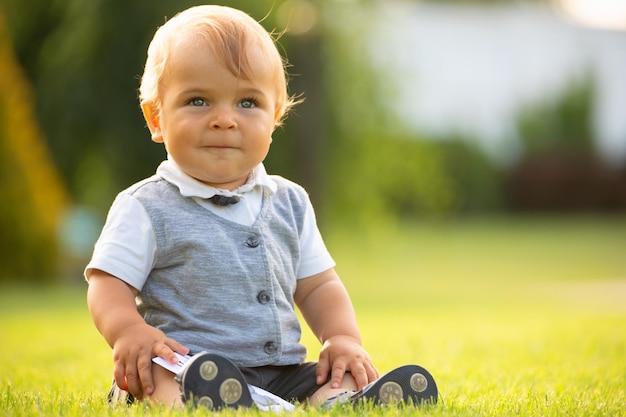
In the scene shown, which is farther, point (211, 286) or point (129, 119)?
point (129, 119)

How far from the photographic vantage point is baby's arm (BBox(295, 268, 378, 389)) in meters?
2.62

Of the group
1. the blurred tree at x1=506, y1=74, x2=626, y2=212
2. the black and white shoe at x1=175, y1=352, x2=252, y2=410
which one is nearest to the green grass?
the black and white shoe at x1=175, y1=352, x2=252, y2=410

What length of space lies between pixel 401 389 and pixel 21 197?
9.47 m

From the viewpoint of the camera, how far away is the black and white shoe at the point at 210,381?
216 centimetres

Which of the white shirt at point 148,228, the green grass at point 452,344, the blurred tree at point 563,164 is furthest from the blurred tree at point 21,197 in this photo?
Answer: the blurred tree at point 563,164

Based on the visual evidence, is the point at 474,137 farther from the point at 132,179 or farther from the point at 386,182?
the point at 132,179

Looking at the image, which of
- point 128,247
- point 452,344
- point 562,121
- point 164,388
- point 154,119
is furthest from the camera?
point 562,121

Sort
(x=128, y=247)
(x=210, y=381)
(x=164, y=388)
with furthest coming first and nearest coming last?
(x=128, y=247)
(x=164, y=388)
(x=210, y=381)

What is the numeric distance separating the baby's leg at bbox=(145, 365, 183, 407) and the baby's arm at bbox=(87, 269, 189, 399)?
14 mm

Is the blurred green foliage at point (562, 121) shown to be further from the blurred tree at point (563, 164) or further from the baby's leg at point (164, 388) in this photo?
the baby's leg at point (164, 388)

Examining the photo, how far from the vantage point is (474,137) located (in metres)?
32.1

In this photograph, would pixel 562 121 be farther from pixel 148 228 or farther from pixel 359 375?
pixel 148 228

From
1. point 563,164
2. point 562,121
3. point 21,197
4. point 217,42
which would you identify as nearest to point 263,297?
point 217,42

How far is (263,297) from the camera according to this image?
103 inches
